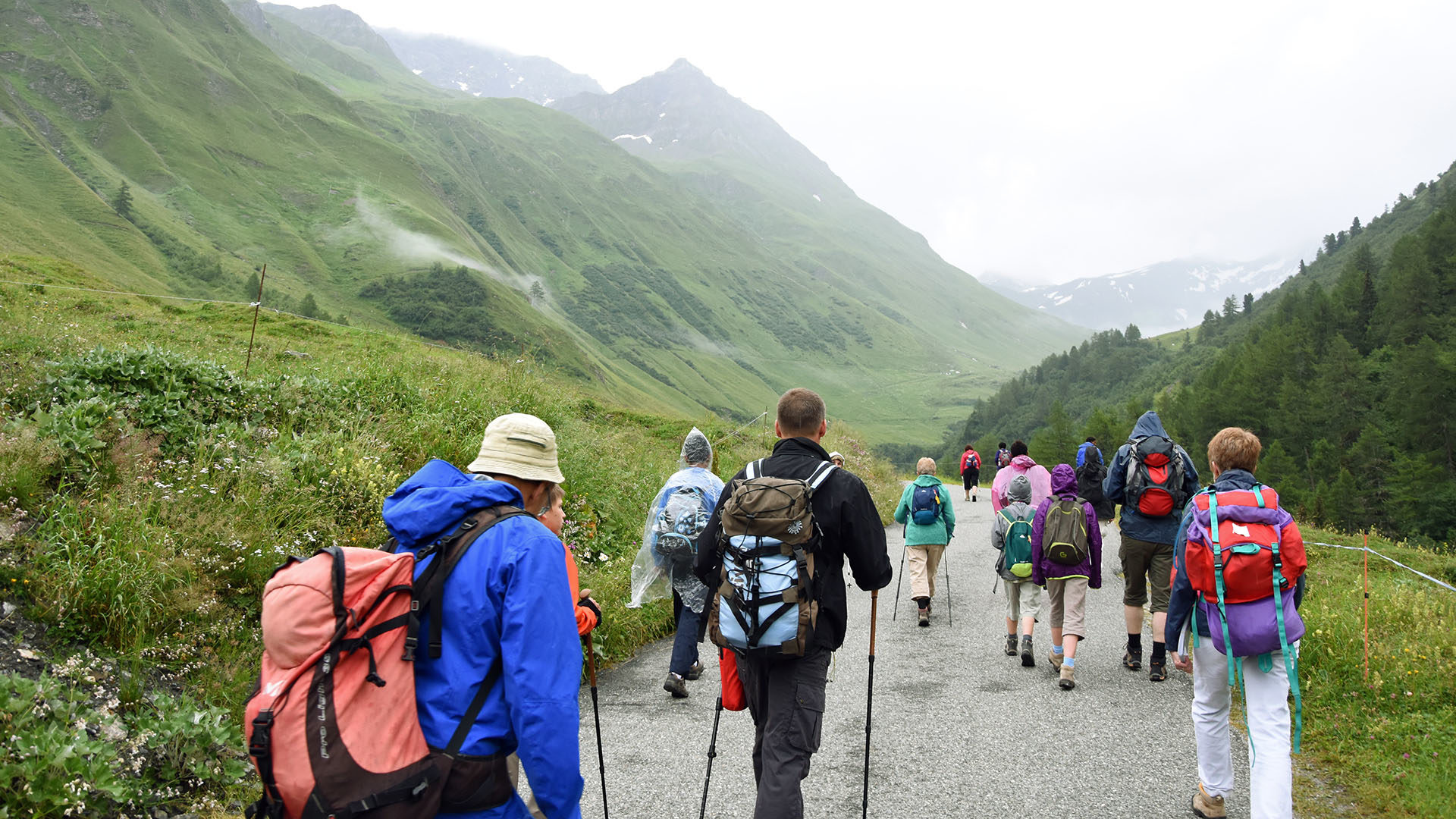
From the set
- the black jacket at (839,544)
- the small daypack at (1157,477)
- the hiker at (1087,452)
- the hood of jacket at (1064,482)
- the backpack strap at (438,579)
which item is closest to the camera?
the backpack strap at (438,579)

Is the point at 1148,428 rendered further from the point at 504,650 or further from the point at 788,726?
the point at 504,650

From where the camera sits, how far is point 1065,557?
717cm

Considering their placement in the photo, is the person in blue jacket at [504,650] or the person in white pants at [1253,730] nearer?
the person in blue jacket at [504,650]

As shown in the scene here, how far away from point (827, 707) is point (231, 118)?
13418cm

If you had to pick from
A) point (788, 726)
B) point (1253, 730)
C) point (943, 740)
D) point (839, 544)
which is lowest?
point (943, 740)

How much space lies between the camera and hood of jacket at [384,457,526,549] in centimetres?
242

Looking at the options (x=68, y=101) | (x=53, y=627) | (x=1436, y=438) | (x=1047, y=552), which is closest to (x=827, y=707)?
(x=1047, y=552)

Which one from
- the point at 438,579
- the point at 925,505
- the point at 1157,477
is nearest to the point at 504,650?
the point at 438,579

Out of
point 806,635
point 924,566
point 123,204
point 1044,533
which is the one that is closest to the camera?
point 806,635

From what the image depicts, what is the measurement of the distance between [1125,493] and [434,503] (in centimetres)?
684

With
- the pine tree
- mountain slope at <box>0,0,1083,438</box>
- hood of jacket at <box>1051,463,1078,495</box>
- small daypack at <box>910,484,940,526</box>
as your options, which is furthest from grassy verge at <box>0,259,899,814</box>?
the pine tree

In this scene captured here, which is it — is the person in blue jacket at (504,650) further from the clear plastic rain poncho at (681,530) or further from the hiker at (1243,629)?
the clear plastic rain poncho at (681,530)

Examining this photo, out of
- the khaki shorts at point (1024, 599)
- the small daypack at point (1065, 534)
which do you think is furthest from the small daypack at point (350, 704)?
the khaki shorts at point (1024, 599)

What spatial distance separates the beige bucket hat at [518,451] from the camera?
2990 mm
